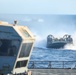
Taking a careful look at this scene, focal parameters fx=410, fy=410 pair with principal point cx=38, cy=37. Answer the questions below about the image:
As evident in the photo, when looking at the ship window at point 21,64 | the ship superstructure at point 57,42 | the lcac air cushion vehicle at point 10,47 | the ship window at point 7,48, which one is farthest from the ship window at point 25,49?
the ship superstructure at point 57,42

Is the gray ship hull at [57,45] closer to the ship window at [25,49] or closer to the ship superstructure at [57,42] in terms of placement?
the ship superstructure at [57,42]

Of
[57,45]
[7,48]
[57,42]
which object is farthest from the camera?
[57,45]

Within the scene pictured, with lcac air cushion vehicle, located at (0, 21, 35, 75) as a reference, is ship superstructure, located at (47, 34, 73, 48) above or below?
above

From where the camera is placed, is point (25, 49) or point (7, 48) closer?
point (7, 48)

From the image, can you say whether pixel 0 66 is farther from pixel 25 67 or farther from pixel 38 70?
pixel 38 70

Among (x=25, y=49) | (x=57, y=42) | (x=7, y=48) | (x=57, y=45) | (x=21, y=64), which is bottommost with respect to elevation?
(x=21, y=64)

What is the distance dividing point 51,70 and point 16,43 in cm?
903

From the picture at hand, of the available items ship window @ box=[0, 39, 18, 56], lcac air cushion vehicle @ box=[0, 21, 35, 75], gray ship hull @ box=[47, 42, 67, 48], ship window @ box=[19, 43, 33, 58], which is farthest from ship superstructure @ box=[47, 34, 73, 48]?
ship window @ box=[0, 39, 18, 56]

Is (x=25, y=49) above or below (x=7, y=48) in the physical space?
above

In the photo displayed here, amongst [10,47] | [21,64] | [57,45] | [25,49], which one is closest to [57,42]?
[57,45]

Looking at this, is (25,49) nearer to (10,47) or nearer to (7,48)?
(10,47)

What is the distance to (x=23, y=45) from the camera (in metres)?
A: 22.8

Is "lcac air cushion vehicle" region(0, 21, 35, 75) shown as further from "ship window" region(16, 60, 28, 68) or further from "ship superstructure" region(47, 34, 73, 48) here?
"ship superstructure" region(47, 34, 73, 48)

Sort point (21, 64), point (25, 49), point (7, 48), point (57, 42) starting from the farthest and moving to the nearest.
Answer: point (57, 42) < point (21, 64) < point (25, 49) < point (7, 48)
